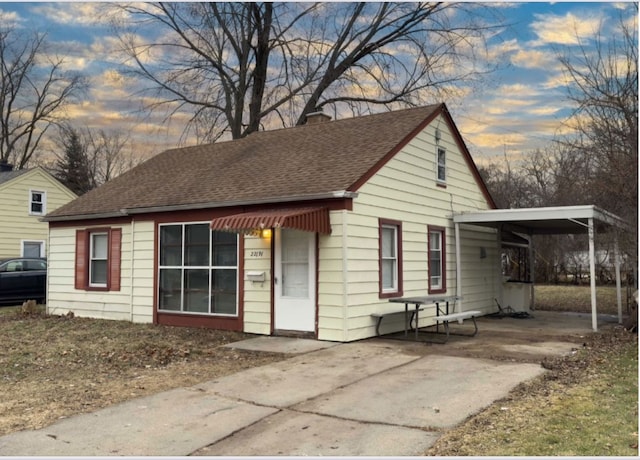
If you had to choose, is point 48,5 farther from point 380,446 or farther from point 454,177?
point 380,446

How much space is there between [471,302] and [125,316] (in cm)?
865

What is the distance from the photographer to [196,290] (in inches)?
462

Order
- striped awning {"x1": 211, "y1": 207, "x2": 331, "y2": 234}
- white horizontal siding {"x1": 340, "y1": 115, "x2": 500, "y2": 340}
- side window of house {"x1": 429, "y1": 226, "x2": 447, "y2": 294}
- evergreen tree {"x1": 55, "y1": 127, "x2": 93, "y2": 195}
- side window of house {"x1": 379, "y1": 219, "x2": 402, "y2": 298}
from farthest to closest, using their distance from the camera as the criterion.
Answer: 1. evergreen tree {"x1": 55, "y1": 127, "x2": 93, "y2": 195}
2. side window of house {"x1": 429, "y1": 226, "x2": 447, "y2": 294}
3. side window of house {"x1": 379, "y1": 219, "x2": 402, "y2": 298}
4. white horizontal siding {"x1": 340, "y1": 115, "x2": 500, "y2": 340}
5. striped awning {"x1": 211, "y1": 207, "x2": 331, "y2": 234}

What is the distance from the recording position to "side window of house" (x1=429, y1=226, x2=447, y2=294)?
12602 mm

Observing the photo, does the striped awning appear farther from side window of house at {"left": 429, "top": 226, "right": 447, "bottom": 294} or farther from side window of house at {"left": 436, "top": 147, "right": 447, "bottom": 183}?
side window of house at {"left": 436, "top": 147, "right": 447, "bottom": 183}

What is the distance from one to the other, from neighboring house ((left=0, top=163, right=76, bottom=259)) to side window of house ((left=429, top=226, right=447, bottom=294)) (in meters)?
18.0

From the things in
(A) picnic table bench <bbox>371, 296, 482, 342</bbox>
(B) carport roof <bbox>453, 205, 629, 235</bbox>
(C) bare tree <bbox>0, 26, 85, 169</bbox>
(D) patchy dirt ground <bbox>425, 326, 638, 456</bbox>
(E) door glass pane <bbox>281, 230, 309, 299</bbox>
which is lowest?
(D) patchy dirt ground <bbox>425, 326, 638, 456</bbox>

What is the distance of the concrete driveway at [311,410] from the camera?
4.56m

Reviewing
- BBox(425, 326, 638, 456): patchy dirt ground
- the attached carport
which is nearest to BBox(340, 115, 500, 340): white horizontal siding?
the attached carport

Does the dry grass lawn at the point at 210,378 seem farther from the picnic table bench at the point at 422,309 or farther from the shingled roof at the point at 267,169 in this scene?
the shingled roof at the point at 267,169

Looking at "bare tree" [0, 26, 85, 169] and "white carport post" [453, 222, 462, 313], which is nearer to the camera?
"white carport post" [453, 222, 462, 313]

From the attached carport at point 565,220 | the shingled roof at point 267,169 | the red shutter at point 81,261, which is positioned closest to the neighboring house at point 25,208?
the shingled roof at point 267,169

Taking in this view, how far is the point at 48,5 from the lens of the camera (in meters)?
13.9

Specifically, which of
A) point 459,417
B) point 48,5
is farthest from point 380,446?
point 48,5
